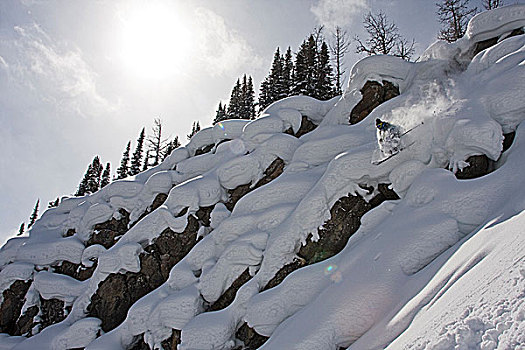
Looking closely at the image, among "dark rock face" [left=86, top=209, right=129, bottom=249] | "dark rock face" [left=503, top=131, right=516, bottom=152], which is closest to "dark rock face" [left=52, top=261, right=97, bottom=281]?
"dark rock face" [left=86, top=209, right=129, bottom=249]

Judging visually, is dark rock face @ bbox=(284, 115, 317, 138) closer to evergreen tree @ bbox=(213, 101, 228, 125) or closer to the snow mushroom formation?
the snow mushroom formation

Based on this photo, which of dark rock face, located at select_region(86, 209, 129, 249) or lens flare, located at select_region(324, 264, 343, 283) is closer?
lens flare, located at select_region(324, 264, 343, 283)

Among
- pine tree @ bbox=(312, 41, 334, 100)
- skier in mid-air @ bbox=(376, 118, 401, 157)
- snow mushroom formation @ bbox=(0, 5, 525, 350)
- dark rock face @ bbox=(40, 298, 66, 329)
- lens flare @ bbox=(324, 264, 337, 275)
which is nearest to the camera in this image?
snow mushroom formation @ bbox=(0, 5, 525, 350)

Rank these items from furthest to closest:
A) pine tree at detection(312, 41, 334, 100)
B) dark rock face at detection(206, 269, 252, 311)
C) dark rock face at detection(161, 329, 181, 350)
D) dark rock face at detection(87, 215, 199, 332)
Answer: pine tree at detection(312, 41, 334, 100)
dark rock face at detection(87, 215, 199, 332)
dark rock face at detection(206, 269, 252, 311)
dark rock face at detection(161, 329, 181, 350)

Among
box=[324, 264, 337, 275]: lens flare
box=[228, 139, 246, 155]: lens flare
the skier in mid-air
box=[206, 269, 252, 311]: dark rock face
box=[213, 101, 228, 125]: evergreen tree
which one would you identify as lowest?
box=[324, 264, 337, 275]: lens flare

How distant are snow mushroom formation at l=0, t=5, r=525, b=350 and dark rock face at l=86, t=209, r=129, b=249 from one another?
5cm

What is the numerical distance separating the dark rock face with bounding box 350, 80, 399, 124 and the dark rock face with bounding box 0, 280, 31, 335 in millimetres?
14264

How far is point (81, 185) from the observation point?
41031mm

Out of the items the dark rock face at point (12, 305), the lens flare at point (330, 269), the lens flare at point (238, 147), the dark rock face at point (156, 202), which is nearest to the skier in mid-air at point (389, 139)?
the lens flare at point (330, 269)

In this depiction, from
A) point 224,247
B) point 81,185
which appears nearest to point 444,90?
point 224,247

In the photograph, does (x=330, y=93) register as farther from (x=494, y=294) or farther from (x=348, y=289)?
(x=494, y=294)

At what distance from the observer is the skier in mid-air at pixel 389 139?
685cm

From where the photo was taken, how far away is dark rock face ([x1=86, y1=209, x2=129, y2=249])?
41.1 ft

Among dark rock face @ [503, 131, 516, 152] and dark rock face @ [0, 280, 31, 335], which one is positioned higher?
dark rock face @ [0, 280, 31, 335]
